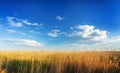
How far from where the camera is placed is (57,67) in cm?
460

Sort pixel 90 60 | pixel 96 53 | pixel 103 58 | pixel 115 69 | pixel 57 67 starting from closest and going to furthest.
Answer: pixel 57 67 → pixel 115 69 → pixel 90 60 → pixel 103 58 → pixel 96 53

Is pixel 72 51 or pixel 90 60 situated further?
pixel 72 51

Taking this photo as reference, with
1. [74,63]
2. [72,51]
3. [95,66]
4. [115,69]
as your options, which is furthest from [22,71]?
[72,51]

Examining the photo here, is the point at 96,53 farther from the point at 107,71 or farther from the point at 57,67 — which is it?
the point at 57,67

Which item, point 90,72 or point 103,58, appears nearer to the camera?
point 90,72

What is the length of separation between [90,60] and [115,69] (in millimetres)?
718

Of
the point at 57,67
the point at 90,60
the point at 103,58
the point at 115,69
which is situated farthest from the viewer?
the point at 103,58

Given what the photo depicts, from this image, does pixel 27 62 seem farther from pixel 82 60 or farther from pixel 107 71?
pixel 107 71

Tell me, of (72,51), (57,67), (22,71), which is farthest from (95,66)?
(72,51)

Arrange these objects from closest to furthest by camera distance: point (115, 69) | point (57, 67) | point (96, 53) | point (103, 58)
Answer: point (57, 67)
point (115, 69)
point (103, 58)
point (96, 53)

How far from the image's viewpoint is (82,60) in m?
5.42

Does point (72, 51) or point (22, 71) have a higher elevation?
point (72, 51)

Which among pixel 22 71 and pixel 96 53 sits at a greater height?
pixel 96 53

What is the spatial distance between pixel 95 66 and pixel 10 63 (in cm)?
233
